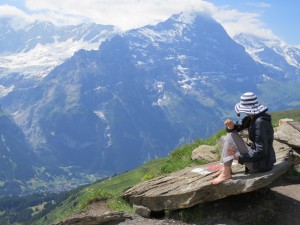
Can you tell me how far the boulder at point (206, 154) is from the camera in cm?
2701

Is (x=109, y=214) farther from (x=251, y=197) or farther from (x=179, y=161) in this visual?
(x=179, y=161)

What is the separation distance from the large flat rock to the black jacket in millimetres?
394

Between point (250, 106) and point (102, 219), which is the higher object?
point (250, 106)

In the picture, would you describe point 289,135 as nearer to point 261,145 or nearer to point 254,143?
point 254,143

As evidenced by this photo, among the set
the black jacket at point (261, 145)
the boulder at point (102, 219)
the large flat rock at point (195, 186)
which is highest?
the black jacket at point (261, 145)

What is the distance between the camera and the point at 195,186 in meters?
19.8

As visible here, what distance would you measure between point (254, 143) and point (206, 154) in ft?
29.0

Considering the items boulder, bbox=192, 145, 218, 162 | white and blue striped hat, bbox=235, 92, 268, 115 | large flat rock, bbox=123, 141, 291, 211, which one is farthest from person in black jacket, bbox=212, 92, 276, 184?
boulder, bbox=192, 145, 218, 162

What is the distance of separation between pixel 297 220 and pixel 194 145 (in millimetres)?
14266

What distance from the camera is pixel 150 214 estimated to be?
21.8 m

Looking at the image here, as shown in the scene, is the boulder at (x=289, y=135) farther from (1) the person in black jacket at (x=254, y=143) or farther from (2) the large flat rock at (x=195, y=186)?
(1) the person in black jacket at (x=254, y=143)

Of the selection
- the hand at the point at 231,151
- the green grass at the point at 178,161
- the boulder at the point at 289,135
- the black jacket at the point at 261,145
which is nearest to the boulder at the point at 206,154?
the green grass at the point at 178,161

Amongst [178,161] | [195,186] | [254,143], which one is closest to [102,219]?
[195,186]

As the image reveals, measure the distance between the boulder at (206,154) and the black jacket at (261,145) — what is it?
25.8ft
